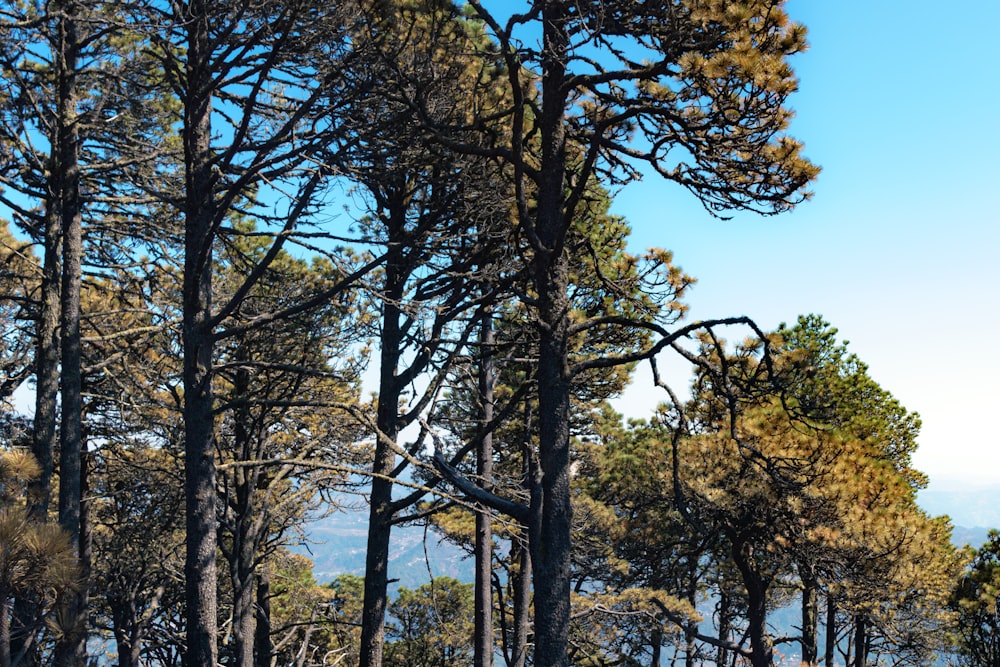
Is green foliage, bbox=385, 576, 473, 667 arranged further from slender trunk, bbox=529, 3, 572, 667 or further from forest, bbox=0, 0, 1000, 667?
slender trunk, bbox=529, 3, 572, 667

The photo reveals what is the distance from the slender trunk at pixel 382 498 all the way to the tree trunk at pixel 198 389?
2.61 metres

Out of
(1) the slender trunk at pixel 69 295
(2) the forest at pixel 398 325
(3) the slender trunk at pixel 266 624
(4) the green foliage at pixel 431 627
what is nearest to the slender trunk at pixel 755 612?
(2) the forest at pixel 398 325

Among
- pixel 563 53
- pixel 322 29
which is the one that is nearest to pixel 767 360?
pixel 563 53

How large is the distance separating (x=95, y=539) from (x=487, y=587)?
1328cm

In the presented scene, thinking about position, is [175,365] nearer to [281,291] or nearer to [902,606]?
[281,291]

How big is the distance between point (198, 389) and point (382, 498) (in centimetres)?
351

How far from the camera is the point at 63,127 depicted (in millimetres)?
9867

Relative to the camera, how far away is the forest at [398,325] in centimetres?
529

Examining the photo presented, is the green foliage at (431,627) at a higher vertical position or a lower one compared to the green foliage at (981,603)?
lower

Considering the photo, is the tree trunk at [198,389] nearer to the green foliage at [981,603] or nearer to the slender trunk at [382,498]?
the slender trunk at [382,498]

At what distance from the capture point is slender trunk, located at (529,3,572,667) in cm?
531

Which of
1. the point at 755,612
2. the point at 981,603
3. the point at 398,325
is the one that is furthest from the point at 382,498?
the point at 981,603

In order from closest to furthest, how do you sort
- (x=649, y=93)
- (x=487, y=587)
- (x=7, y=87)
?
(x=649, y=93), (x=7, y=87), (x=487, y=587)

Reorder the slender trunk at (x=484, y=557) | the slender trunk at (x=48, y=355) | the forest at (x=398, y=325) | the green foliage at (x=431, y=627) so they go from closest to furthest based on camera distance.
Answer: the forest at (x=398, y=325)
the slender trunk at (x=48, y=355)
the slender trunk at (x=484, y=557)
the green foliage at (x=431, y=627)
